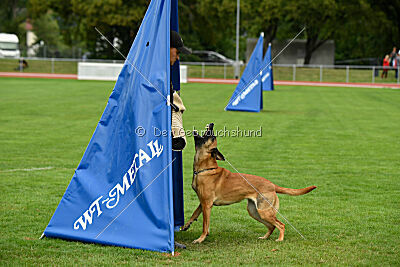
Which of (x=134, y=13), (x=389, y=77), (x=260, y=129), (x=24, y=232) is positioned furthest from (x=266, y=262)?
(x=134, y=13)

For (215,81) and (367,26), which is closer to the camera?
(215,81)

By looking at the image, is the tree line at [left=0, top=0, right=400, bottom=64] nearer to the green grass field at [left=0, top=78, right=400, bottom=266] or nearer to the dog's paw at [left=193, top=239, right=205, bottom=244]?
the green grass field at [left=0, top=78, right=400, bottom=266]

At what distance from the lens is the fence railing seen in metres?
44.4

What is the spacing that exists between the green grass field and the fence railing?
2431cm

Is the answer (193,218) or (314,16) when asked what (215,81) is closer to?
(314,16)

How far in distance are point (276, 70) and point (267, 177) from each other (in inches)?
1496

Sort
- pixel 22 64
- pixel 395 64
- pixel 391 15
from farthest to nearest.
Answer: pixel 391 15
pixel 22 64
pixel 395 64

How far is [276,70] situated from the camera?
46688 millimetres

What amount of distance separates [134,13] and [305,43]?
19.7 m

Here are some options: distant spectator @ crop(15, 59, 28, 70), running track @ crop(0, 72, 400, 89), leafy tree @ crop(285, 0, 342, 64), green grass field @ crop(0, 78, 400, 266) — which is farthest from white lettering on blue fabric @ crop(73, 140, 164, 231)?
leafy tree @ crop(285, 0, 342, 64)

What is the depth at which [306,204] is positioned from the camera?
7.84 m

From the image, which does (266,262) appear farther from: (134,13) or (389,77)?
(134,13)

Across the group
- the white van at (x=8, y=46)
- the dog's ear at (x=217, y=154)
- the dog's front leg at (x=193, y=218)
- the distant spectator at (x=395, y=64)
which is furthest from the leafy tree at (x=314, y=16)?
the dog's ear at (x=217, y=154)

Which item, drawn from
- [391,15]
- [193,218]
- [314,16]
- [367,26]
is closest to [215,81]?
[314,16]
